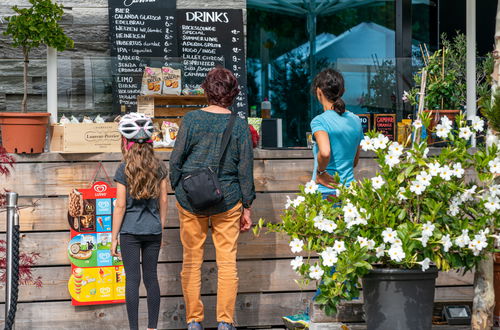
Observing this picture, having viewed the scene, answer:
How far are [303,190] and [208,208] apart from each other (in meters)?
0.67

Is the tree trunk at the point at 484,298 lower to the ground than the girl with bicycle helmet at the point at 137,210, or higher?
lower

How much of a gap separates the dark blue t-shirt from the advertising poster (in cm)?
69

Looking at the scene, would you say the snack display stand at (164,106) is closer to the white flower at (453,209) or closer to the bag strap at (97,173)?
the bag strap at (97,173)

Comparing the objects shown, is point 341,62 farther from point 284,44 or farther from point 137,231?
point 137,231

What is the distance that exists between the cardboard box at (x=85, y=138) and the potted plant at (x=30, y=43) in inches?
4.3

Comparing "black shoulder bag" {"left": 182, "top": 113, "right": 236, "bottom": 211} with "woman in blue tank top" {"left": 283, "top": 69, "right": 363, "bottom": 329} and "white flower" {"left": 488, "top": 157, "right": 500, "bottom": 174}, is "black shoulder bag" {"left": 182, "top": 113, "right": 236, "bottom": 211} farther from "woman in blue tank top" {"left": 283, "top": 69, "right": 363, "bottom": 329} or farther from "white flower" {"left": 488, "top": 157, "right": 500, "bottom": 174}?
"white flower" {"left": 488, "top": 157, "right": 500, "bottom": 174}

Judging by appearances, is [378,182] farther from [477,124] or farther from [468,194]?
[477,124]

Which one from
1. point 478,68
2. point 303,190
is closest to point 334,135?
point 303,190

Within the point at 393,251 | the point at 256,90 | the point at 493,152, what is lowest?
the point at 393,251

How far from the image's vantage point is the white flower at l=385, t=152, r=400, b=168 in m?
4.37

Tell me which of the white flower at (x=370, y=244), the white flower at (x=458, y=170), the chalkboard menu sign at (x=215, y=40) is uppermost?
the chalkboard menu sign at (x=215, y=40)

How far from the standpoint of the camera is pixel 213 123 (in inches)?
201

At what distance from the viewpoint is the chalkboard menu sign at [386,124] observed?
691cm

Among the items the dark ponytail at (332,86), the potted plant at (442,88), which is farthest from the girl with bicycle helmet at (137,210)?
the potted plant at (442,88)
